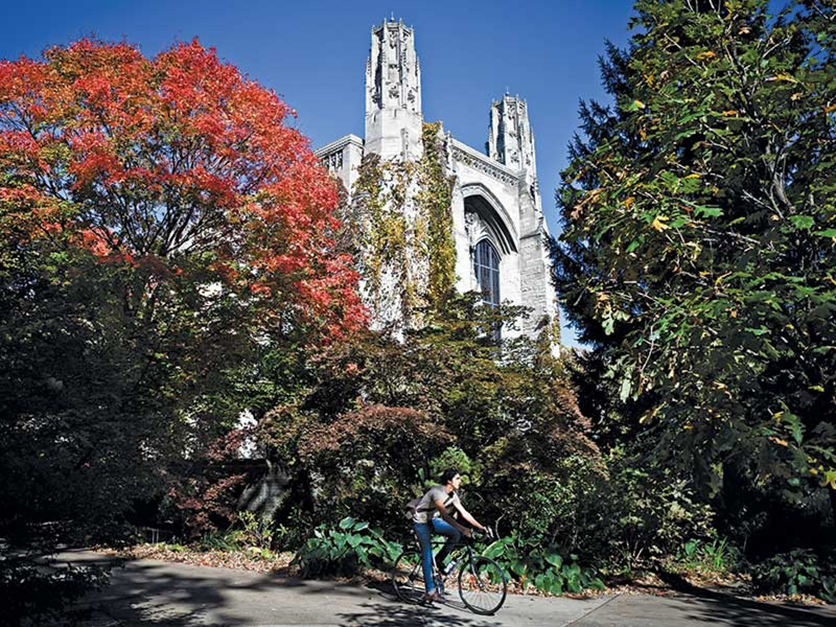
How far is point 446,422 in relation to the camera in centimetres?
1084

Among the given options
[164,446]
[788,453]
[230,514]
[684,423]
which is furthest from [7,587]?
[230,514]

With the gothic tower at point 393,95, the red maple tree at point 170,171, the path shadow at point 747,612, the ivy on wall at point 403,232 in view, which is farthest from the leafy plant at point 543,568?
the gothic tower at point 393,95

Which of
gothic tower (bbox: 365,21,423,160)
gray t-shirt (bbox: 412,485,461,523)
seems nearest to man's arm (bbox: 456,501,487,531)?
gray t-shirt (bbox: 412,485,461,523)

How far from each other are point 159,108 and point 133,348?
7611 mm

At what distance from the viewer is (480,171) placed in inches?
1125

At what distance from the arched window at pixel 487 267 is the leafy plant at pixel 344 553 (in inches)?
792

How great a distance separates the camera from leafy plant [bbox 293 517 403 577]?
8.87 metres

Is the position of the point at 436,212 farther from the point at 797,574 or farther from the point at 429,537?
the point at 429,537

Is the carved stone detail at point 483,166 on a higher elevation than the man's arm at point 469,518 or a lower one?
higher

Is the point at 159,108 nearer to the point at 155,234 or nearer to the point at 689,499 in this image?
the point at 155,234

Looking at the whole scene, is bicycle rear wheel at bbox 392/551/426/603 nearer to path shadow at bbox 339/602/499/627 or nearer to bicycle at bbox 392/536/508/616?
bicycle at bbox 392/536/508/616

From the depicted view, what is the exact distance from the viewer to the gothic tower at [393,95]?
21828mm

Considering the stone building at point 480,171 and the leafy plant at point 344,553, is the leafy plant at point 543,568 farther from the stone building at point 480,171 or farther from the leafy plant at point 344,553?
the stone building at point 480,171

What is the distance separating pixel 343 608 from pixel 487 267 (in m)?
23.3
